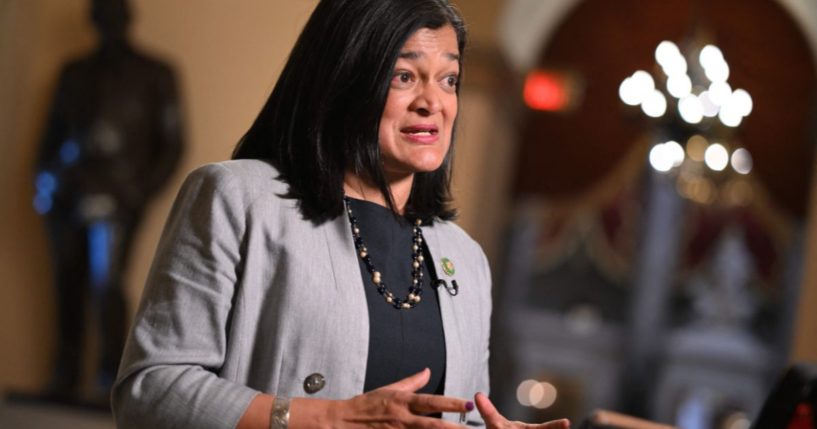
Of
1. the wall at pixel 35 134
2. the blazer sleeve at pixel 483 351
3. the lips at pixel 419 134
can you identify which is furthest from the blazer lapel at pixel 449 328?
the wall at pixel 35 134

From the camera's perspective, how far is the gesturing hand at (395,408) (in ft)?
5.30

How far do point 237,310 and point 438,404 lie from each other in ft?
1.14

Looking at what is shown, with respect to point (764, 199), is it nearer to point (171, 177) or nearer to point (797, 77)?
point (797, 77)

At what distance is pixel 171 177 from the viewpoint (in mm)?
6184

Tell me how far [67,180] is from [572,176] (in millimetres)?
4348

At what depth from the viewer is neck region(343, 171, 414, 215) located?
1.97m

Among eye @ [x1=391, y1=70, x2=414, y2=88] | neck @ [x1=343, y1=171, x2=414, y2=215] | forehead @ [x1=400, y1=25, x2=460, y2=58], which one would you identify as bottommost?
neck @ [x1=343, y1=171, x2=414, y2=215]

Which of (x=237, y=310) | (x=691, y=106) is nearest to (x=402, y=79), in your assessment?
(x=237, y=310)

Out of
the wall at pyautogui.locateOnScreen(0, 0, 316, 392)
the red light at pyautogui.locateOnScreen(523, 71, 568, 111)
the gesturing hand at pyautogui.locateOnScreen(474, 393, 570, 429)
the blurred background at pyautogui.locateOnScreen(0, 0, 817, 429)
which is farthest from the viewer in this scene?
the red light at pyautogui.locateOnScreen(523, 71, 568, 111)

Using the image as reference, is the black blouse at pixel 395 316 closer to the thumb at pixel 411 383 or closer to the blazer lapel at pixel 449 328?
the blazer lapel at pixel 449 328

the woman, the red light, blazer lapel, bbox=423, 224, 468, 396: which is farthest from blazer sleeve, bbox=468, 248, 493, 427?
the red light

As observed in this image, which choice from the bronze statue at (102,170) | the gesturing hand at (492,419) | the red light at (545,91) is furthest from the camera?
the red light at (545,91)

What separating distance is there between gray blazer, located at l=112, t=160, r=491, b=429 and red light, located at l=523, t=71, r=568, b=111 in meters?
7.53

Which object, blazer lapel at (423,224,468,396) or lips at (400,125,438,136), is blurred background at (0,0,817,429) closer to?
blazer lapel at (423,224,468,396)
